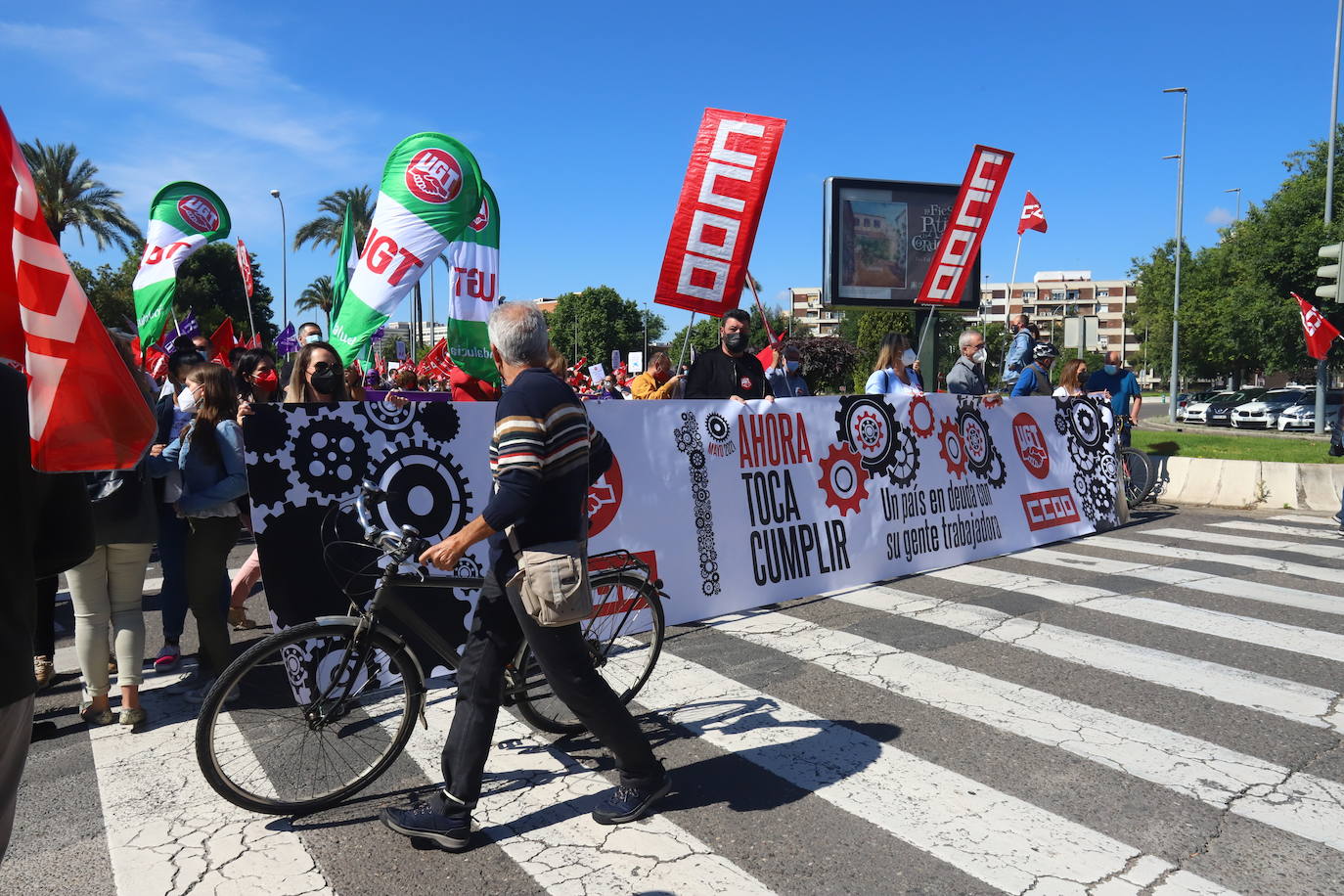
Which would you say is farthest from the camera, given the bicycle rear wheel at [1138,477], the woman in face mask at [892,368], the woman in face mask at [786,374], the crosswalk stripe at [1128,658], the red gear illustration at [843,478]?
the woman in face mask at [786,374]

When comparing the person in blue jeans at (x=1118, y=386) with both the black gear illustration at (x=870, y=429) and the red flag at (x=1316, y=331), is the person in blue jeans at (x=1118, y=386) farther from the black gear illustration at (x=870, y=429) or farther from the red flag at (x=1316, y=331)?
the red flag at (x=1316, y=331)

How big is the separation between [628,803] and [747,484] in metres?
3.42

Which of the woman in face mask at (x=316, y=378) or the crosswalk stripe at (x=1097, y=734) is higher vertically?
the woman in face mask at (x=316, y=378)

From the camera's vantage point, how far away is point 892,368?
8.72m

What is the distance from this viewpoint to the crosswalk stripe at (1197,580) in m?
6.59

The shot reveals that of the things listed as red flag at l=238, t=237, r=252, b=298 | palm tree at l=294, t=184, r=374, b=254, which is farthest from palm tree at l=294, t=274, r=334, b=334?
red flag at l=238, t=237, r=252, b=298

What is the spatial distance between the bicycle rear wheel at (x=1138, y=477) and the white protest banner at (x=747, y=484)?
2026 millimetres

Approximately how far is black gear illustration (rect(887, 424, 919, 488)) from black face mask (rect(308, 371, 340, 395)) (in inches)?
168

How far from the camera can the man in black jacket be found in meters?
7.21

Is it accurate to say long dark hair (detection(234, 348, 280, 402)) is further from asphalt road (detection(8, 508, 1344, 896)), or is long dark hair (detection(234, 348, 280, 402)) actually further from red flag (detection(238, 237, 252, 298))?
red flag (detection(238, 237, 252, 298))

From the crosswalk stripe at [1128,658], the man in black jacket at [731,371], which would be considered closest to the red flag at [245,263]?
the man in black jacket at [731,371]

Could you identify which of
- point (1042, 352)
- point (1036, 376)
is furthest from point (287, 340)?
point (1036, 376)

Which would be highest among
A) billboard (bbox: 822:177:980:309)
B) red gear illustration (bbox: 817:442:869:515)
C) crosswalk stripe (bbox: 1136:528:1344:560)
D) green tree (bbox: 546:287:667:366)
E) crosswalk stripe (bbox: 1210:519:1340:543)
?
green tree (bbox: 546:287:667:366)

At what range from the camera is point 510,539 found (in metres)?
3.32
